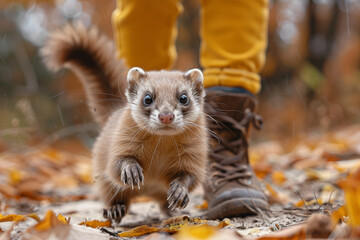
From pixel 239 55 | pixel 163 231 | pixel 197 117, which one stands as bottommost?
pixel 163 231

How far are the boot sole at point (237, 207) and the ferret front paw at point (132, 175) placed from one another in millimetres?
→ 562

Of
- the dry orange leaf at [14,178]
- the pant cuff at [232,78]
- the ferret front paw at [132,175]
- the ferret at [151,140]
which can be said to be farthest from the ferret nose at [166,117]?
the dry orange leaf at [14,178]

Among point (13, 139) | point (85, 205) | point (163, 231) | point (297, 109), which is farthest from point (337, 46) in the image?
point (163, 231)

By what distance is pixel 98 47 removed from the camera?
266 centimetres

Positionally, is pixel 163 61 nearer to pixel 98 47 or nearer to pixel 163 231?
pixel 98 47

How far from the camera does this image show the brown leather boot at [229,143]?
2385 mm

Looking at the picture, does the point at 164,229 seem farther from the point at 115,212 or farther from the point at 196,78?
the point at 196,78

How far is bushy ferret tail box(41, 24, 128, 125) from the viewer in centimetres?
260

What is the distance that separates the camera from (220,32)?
2.57m

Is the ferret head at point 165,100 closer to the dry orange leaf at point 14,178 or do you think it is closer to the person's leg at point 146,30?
the person's leg at point 146,30

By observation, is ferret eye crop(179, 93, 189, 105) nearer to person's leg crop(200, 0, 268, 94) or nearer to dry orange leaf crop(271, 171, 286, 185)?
person's leg crop(200, 0, 268, 94)

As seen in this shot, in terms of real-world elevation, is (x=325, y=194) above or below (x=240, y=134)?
below

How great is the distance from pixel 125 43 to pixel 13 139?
318 centimetres

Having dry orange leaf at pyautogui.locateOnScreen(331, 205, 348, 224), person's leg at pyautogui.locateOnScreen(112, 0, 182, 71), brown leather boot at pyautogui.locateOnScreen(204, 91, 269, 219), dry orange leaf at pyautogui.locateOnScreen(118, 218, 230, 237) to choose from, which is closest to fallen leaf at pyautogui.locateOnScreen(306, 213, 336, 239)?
dry orange leaf at pyautogui.locateOnScreen(331, 205, 348, 224)
